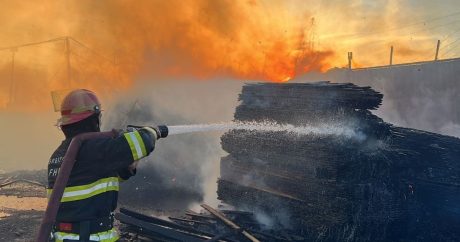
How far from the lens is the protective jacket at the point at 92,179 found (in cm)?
317

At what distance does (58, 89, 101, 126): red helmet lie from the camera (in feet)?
11.1

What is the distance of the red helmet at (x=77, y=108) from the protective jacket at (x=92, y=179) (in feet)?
0.75

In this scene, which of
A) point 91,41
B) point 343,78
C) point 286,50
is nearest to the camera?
point 286,50

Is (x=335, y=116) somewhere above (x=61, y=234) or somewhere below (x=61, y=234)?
above

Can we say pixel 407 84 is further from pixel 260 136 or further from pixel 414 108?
pixel 260 136

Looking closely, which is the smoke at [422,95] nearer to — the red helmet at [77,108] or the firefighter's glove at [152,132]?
the firefighter's glove at [152,132]

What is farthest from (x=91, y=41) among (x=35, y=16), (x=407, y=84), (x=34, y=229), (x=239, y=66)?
(x=407, y=84)

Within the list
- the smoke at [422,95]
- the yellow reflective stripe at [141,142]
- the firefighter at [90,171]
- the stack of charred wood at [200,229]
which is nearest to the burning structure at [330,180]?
the stack of charred wood at [200,229]

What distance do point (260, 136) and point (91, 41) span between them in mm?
13576

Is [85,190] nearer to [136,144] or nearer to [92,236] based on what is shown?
[92,236]

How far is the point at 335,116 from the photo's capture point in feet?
21.2

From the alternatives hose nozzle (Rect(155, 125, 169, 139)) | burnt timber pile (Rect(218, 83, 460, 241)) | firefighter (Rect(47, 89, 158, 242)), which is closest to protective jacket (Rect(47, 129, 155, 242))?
firefighter (Rect(47, 89, 158, 242))

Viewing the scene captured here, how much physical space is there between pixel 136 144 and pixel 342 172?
13.4ft

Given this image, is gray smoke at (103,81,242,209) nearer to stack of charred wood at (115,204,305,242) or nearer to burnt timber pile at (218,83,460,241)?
stack of charred wood at (115,204,305,242)
